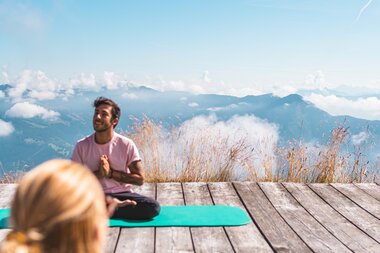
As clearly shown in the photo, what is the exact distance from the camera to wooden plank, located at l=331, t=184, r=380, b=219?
465 cm

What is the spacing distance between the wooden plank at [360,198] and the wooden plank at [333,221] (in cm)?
36

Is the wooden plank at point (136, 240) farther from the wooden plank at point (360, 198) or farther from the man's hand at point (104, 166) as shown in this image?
the wooden plank at point (360, 198)

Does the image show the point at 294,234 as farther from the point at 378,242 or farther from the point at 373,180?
the point at 373,180

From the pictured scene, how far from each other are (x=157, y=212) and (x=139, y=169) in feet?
1.45

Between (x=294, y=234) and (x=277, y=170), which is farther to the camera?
(x=277, y=170)

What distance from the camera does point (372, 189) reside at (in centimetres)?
552

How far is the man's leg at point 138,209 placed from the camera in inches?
157

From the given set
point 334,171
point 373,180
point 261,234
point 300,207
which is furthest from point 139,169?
point 373,180

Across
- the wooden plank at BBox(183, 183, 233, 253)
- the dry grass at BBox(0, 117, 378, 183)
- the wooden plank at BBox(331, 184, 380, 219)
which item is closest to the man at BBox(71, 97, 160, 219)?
the wooden plank at BBox(183, 183, 233, 253)

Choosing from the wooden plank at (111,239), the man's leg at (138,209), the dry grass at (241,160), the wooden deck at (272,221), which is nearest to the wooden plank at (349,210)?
the wooden deck at (272,221)

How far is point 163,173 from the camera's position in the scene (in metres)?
5.72

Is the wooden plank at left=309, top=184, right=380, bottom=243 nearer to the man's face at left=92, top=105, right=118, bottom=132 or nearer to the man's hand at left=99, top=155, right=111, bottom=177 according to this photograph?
the man's hand at left=99, top=155, right=111, bottom=177

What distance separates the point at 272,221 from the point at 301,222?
0.82 ft

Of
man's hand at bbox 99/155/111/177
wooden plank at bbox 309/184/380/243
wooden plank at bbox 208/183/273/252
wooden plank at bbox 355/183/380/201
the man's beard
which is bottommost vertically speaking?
wooden plank at bbox 355/183/380/201
